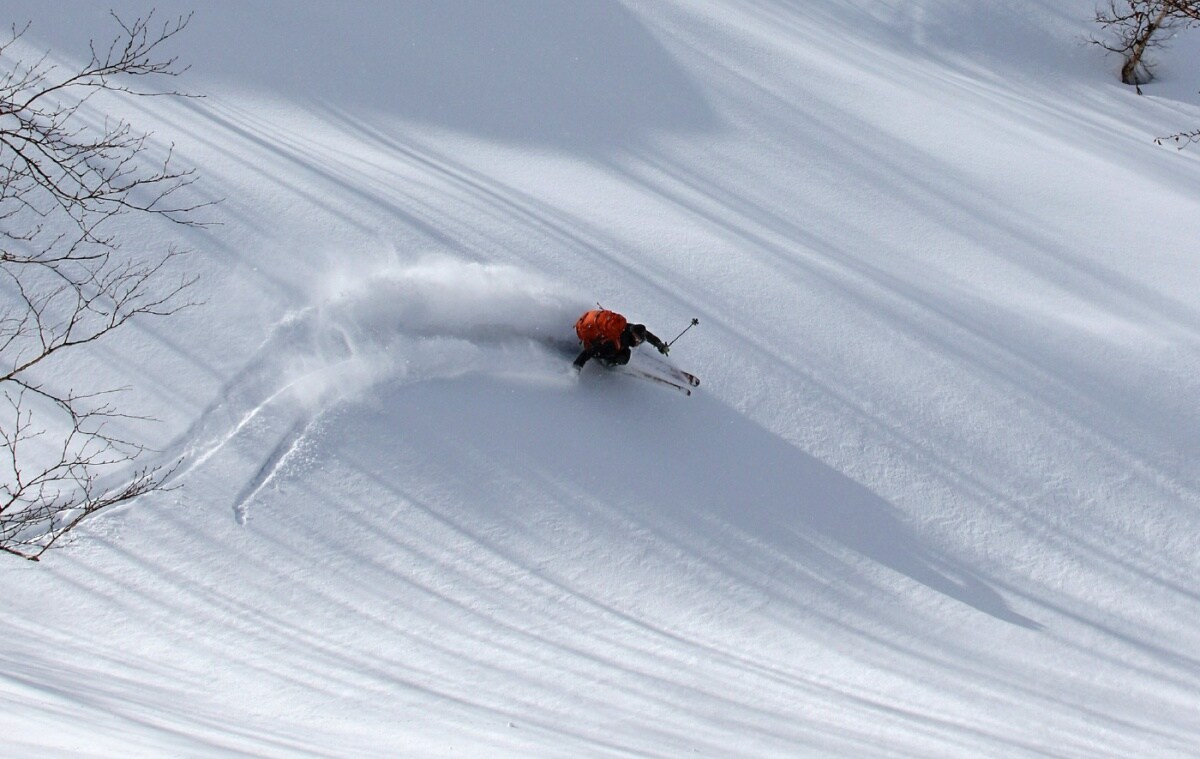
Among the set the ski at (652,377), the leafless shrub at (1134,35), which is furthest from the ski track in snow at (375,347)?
the leafless shrub at (1134,35)

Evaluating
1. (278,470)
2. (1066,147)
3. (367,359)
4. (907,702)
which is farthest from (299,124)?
(1066,147)

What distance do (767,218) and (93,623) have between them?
801 cm

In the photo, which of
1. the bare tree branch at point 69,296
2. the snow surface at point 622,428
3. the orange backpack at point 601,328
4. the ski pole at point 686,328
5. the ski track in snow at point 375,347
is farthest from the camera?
the ski pole at point 686,328

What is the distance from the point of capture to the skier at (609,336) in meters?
9.30

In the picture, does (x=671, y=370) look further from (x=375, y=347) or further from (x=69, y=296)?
(x=69, y=296)

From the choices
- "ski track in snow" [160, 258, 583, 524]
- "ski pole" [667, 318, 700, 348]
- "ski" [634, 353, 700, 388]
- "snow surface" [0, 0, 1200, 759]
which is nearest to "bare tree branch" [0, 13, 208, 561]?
"snow surface" [0, 0, 1200, 759]

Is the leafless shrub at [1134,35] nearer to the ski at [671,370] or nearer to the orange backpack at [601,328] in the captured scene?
the ski at [671,370]

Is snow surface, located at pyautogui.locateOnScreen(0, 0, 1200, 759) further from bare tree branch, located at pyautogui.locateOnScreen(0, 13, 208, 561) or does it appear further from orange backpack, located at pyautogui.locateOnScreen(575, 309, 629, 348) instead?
orange backpack, located at pyautogui.locateOnScreen(575, 309, 629, 348)

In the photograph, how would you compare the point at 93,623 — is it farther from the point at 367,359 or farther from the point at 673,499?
the point at 673,499

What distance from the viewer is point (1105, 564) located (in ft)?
29.1

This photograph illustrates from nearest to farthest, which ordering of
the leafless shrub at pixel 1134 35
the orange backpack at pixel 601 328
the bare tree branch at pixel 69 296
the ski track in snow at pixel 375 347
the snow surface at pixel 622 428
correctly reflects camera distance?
the snow surface at pixel 622 428 → the bare tree branch at pixel 69 296 → the ski track in snow at pixel 375 347 → the orange backpack at pixel 601 328 → the leafless shrub at pixel 1134 35

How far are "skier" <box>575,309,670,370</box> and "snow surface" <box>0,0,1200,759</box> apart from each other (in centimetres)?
36

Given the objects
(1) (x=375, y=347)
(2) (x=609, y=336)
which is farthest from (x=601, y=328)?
(1) (x=375, y=347)

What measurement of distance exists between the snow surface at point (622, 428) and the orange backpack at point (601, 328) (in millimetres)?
482
